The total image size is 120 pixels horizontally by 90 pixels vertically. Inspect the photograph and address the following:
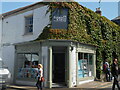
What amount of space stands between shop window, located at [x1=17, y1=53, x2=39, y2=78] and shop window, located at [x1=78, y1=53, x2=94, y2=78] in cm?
326

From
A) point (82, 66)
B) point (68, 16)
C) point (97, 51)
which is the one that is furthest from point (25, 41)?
point (97, 51)

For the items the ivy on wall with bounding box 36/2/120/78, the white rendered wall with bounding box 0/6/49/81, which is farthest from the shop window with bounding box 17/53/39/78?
the ivy on wall with bounding box 36/2/120/78

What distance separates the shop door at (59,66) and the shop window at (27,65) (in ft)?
4.69

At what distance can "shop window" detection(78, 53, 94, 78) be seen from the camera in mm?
12305

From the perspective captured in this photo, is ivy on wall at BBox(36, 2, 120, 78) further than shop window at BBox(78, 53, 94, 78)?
No

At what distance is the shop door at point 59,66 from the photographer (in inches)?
480

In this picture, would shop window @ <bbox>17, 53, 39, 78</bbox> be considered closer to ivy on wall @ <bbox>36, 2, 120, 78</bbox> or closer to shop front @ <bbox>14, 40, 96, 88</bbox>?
shop front @ <bbox>14, 40, 96, 88</bbox>

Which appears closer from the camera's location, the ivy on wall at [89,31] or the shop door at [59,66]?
the ivy on wall at [89,31]

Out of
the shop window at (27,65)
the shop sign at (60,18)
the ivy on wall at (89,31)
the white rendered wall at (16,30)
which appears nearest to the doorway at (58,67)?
the shop window at (27,65)

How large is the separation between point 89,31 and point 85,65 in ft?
9.16

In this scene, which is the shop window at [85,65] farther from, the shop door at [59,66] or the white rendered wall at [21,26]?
the white rendered wall at [21,26]

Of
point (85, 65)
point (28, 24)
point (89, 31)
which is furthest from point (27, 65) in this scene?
point (89, 31)

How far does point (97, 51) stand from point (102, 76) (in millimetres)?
2230

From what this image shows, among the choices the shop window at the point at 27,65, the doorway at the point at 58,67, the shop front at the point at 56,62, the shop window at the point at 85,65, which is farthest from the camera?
the shop window at the point at 85,65
